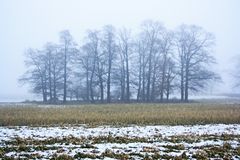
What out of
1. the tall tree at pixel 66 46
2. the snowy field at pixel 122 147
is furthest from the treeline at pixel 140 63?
the snowy field at pixel 122 147

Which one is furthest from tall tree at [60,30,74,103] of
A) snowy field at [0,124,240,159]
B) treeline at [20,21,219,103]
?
snowy field at [0,124,240,159]

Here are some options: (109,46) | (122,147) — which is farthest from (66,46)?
(122,147)

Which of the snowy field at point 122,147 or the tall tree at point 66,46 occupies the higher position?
the tall tree at point 66,46

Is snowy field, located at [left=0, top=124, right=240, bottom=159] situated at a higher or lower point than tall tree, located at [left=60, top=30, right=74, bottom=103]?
lower

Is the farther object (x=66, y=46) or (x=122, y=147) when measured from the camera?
(x=66, y=46)

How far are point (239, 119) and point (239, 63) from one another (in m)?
53.1

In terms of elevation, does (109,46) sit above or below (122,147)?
above

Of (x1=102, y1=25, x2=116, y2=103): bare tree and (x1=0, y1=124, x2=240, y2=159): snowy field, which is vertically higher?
(x1=102, y1=25, x2=116, y2=103): bare tree

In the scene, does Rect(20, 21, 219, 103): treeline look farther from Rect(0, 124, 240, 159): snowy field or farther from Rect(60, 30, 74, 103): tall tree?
Rect(0, 124, 240, 159): snowy field

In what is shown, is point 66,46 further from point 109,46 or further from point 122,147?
point 122,147

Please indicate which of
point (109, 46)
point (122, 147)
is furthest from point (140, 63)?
point (122, 147)

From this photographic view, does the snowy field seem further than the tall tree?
No

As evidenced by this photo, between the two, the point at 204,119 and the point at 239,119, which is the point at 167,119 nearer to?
the point at 204,119

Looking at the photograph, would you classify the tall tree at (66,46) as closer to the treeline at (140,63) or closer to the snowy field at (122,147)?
the treeline at (140,63)
